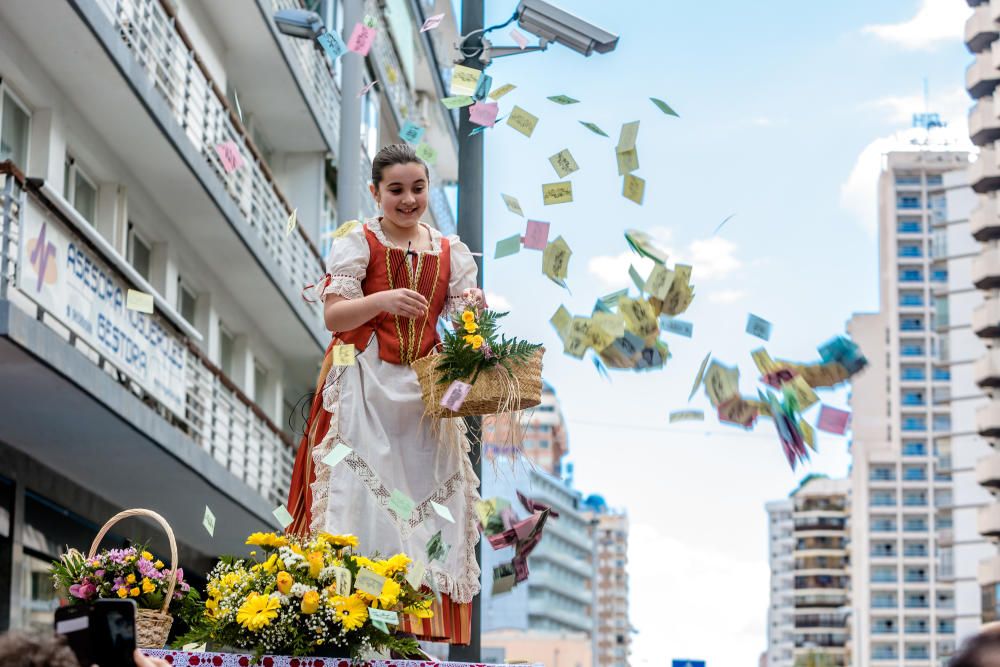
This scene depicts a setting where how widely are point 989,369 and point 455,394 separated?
271 ft

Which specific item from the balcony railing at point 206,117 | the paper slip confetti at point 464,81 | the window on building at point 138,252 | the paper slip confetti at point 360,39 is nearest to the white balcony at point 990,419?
the balcony railing at point 206,117

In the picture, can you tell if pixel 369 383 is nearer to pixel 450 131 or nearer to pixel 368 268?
pixel 368 268

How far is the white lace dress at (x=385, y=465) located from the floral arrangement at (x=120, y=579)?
770 mm

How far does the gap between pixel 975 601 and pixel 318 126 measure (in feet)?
360

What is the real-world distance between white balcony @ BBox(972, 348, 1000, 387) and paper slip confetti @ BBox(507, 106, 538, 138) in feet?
266

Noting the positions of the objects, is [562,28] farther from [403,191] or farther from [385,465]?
[385,465]

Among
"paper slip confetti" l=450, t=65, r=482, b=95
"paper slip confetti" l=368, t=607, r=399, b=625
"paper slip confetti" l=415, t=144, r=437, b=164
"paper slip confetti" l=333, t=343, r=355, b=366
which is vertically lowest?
"paper slip confetti" l=368, t=607, r=399, b=625

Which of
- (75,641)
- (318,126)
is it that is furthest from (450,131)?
(75,641)

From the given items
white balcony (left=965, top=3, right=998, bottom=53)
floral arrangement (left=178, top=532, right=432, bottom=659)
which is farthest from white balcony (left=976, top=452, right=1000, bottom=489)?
floral arrangement (left=178, top=532, right=432, bottom=659)

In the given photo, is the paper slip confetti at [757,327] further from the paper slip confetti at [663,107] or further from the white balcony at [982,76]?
the white balcony at [982,76]

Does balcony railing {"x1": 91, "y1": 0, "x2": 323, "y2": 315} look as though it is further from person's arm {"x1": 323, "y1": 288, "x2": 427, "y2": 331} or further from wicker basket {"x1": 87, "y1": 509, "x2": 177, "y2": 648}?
wicker basket {"x1": 87, "y1": 509, "x2": 177, "y2": 648}

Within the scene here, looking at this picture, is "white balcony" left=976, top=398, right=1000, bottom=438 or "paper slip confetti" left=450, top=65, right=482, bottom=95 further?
"white balcony" left=976, top=398, right=1000, bottom=438

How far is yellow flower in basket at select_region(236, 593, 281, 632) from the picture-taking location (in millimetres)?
5457

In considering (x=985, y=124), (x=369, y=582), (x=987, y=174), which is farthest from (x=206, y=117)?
(x=985, y=124)
